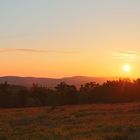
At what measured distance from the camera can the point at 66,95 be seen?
95188mm

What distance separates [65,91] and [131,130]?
74.6 m

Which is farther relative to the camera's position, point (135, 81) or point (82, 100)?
point (135, 81)

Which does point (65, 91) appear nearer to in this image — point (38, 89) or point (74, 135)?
point (38, 89)

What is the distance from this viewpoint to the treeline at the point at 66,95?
9044 centimetres

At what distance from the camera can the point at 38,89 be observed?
3782 inches

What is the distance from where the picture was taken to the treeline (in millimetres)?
90438

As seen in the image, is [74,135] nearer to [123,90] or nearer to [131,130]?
[131,130]

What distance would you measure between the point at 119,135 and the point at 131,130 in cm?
206

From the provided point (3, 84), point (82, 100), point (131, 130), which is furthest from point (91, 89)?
point (131, 130)

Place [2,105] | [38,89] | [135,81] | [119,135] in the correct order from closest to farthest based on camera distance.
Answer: [119,135] < [2,105] < [38,89] < [135,81]

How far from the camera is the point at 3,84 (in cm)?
10081

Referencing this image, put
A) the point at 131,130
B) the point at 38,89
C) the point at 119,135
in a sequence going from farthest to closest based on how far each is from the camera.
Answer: the point at 38,89, the point at 131,130, the point at 119,135

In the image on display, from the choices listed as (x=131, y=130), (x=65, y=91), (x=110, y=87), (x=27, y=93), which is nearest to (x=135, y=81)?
(x=110, y=87)

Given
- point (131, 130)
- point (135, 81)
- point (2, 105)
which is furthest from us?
point (135, 81)
